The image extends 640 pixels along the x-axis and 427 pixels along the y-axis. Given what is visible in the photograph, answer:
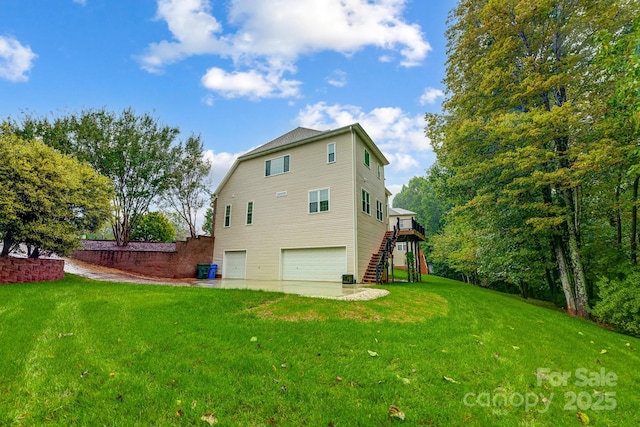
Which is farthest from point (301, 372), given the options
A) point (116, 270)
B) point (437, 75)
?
point (116, 270)

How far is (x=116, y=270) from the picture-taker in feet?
54.2

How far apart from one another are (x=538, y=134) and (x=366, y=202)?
26.1ft

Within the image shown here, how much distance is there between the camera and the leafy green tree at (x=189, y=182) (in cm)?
2139

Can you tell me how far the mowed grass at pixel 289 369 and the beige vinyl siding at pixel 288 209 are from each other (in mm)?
8210

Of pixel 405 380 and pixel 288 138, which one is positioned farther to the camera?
pixel 288 138

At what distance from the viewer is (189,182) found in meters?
22.5

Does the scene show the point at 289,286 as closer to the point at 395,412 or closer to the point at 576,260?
the point at 395,412

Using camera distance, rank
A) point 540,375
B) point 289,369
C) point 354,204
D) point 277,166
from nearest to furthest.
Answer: point 289,369 < point 540,375 < point 354,204 < point 277,166

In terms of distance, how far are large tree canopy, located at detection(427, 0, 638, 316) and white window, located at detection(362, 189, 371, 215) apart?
428cm

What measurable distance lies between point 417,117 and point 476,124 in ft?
18.6

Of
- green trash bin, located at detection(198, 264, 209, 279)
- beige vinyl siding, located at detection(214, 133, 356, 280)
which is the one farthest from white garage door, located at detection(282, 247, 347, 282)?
green trash bin, located at detection(198, 264, 209, 279)

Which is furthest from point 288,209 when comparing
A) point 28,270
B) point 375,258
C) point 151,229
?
point 151,229

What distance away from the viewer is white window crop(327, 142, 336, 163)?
1504 centimetres

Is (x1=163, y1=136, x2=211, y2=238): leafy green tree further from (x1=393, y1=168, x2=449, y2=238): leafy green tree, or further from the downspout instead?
(x1=393, y1=168, x2=449, y2=238): leafy green tree
